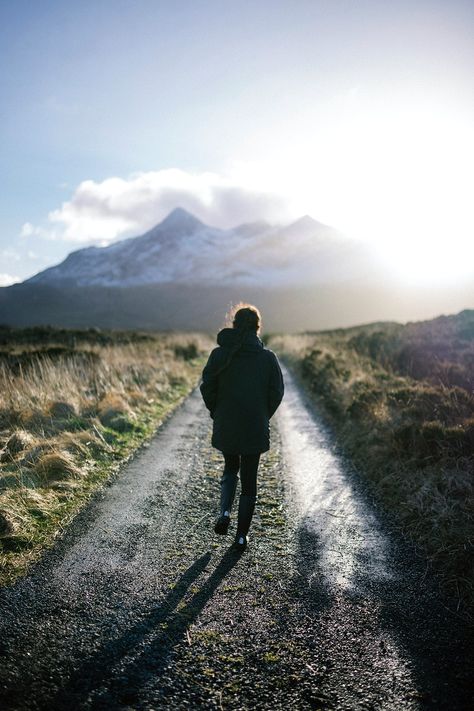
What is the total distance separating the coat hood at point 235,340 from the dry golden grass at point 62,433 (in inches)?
113

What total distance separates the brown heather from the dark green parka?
7.21 feet

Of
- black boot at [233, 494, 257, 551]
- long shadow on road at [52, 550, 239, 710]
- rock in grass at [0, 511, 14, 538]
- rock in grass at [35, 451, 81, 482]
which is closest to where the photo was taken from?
long shadow on road at [52, 550, 239, 710]

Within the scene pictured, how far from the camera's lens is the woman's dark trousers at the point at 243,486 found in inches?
185

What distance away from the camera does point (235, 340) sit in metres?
4.62

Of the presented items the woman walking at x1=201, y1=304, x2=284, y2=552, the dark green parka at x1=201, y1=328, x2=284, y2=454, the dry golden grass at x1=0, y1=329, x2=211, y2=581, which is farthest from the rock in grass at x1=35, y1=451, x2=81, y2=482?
the dark green parka at x1=201, y1=328, x2=284, y2=454

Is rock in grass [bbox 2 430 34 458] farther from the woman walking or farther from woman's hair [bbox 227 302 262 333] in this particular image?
woman's hair [bbox 227 302 262 333]

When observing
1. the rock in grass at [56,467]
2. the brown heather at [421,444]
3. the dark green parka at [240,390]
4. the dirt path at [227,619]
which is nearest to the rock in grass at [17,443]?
the rock in grass at [56,467]

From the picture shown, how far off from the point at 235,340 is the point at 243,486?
5.30ft

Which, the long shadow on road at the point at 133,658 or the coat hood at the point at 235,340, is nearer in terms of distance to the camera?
the long shadow on road at the point at 133,658

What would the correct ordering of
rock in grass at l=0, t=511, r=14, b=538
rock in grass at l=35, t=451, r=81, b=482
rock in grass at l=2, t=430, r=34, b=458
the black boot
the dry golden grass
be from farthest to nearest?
rock in grass at l=2, t=430, r=34, b=458, rock in grass at l=35, t=451, r=81, b=482, the dry golden grass, the black boot, rock in grass at l=0, t=511, r=14, b=538

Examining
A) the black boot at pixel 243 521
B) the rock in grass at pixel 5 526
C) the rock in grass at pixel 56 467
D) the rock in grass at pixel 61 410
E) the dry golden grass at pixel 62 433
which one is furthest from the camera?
the rock in grass at pixel 61 410

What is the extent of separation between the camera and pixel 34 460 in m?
6.54

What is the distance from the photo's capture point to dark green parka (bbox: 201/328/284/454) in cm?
455

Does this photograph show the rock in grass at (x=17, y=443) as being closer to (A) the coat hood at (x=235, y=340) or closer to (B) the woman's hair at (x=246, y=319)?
(A) the coat hood at (x=235, y=340)
